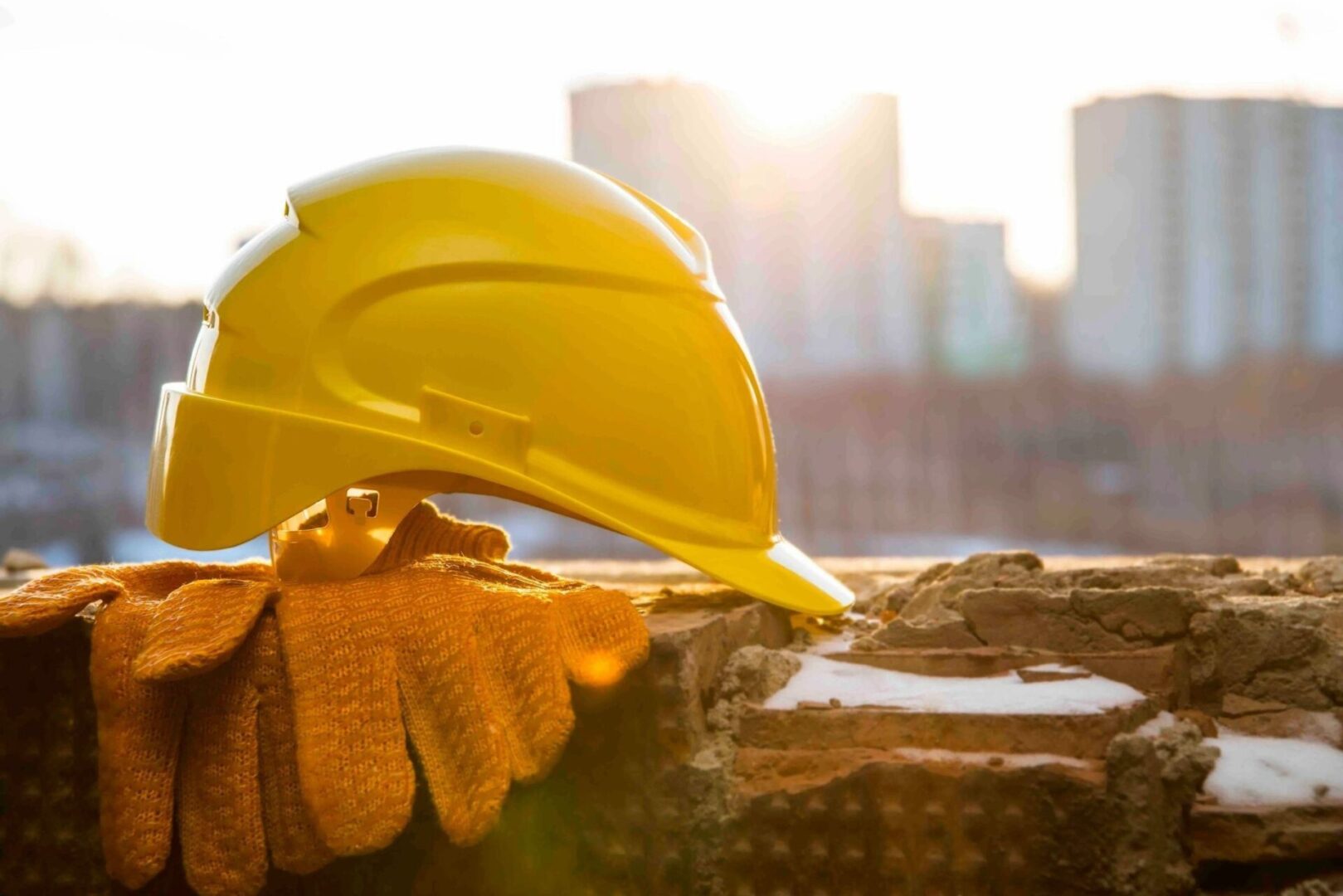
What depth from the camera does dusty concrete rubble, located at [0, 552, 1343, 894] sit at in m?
1.59

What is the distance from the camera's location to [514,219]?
5.99 ft

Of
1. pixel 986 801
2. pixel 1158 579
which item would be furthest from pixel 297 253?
pixel 1158 579

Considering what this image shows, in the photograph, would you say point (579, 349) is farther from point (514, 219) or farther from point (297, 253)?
point (297, 253)

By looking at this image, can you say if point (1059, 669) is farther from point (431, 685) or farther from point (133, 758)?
point (133, 758)

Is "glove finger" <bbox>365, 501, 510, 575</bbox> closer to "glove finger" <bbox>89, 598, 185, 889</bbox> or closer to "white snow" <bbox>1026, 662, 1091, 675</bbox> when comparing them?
Answer: "glove finger" <bbox>89, 598, 185, 889</bbox>

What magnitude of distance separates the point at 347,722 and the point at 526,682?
0.21 m

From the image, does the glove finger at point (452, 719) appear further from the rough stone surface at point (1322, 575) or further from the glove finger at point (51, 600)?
the rough stone surface at point (1322, 575)

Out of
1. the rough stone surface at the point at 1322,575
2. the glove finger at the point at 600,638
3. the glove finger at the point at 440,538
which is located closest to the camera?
the glove finger at the point at 600,638

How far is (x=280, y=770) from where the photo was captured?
1611 mm

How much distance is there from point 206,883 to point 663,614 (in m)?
0.67

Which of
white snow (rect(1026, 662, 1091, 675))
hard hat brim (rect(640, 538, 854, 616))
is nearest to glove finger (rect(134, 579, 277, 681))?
hard hat brim (rect(640, 538, 854, 616))

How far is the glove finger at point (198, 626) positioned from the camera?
1509mm

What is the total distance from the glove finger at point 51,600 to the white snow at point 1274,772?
1419 millimetres

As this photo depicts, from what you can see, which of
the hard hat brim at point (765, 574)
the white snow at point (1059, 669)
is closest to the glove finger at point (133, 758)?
the hard hat brim at point (765, 574)
